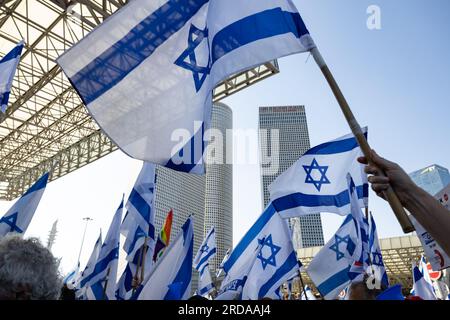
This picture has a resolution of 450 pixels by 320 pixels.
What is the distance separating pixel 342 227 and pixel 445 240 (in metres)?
5.07

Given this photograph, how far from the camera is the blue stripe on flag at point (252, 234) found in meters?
6.11

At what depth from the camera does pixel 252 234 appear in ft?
20.6

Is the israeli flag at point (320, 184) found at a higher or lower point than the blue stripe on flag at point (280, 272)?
higher

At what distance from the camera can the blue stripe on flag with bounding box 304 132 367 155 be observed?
221 inches

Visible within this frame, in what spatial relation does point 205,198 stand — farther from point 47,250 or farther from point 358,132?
point 358,132

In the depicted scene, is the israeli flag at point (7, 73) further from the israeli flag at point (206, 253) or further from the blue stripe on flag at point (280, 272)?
the israeli flag at point (206, 253)

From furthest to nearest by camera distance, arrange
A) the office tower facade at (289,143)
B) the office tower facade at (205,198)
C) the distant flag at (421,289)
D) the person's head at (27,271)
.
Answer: the office tower facade at (205,198) < the office tower facade at (289,143) < the distant flag at (421,289) < the person's head at (27,271)

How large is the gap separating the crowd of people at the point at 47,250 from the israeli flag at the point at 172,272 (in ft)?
4.42

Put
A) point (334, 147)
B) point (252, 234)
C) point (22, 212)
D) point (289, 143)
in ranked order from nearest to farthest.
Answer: point (22, 212) < point (334, 147) < point (252, 234) < point (289, 143)

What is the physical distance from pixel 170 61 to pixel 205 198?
112758 millimetres

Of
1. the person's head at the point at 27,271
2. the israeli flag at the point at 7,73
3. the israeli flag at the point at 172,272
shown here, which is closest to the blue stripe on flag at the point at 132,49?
the person's head at the point at 27,271

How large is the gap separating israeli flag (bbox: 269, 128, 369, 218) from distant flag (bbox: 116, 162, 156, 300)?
2405 millimetres

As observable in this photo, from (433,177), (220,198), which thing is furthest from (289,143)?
(433,177)
